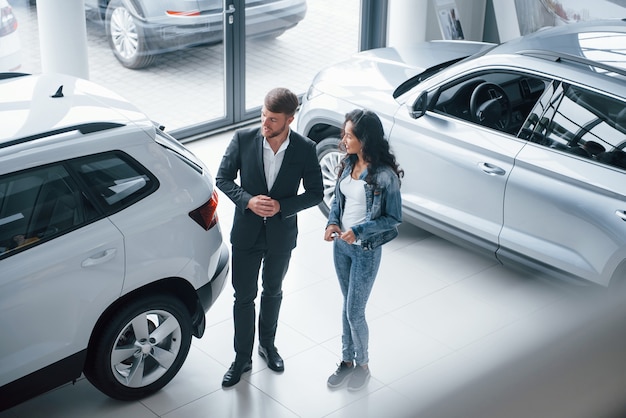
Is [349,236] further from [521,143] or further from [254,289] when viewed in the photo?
[521,143]

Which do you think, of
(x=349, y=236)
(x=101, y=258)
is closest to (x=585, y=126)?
(x=349, y=236)

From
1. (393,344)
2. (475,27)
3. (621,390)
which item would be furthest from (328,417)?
(475,27)

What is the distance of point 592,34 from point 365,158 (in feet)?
7.47

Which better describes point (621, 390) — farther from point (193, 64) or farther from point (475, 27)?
point (475, 27)

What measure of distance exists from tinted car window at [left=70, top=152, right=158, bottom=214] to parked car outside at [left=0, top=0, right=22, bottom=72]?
331 centimetres

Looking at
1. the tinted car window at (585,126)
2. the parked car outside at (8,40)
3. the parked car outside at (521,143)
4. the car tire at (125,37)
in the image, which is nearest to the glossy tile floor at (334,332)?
the parked car outside at (521,143)

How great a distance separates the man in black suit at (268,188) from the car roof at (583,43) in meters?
2.01

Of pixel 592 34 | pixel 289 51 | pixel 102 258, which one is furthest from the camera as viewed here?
pixel 289 51

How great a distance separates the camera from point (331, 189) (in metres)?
6.67

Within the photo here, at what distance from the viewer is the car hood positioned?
20.8 ft

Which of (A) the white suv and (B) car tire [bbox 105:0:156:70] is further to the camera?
(B) car tire [bbox 105:0:156:70]

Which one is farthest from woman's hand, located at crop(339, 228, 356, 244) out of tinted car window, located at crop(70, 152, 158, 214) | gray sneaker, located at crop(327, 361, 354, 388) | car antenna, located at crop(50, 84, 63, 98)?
car antenna, located at crop(50, 84, 63, 98)

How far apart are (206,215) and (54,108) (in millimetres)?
940

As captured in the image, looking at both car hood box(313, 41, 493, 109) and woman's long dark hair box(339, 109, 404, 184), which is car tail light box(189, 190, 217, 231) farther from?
car hood box(313, 41, 493, 109)
